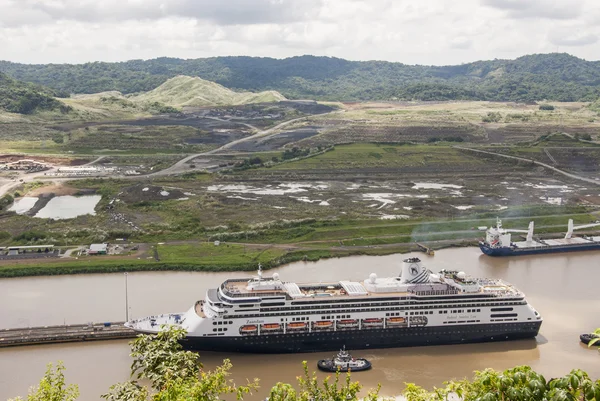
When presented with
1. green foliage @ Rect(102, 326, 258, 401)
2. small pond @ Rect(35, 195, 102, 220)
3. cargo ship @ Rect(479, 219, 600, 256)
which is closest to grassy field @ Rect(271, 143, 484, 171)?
small pond @ Rect(35, 195, 102, 220)

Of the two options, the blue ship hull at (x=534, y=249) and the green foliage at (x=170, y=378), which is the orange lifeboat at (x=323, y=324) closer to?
the green foliage at (x=170, y=378)

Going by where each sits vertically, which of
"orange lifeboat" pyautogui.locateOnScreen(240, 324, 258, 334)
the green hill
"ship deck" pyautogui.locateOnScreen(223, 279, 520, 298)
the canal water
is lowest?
the canal water

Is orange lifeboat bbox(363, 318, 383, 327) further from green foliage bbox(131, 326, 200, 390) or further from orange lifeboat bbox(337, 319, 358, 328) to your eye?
green foliage bbox(131, 326, 200, 390)

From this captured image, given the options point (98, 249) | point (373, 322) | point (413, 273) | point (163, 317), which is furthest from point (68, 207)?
point (413, 273)

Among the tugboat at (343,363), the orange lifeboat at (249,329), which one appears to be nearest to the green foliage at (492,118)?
the tugboat at (343,363)

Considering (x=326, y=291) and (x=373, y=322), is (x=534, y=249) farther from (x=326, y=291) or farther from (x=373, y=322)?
(x=326, y=291)
